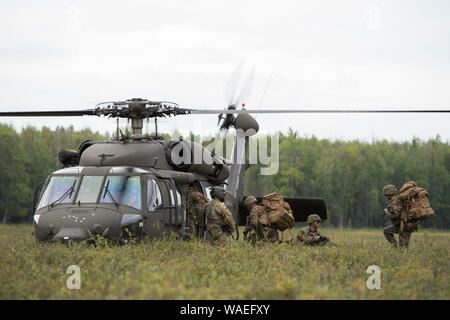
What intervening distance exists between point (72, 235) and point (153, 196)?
1.82m

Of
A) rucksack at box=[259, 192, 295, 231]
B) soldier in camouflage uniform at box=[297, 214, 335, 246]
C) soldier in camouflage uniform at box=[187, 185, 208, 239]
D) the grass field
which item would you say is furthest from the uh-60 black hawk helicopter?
soldier in camouflage uniform at box=[297, 214, 335, 246]

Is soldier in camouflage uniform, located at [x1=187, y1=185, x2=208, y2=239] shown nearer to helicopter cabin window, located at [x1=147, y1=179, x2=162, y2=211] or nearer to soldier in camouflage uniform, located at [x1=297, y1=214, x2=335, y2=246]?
helicopter cabin window, located at [x1=147, y1=179, x2=162, y2=211]

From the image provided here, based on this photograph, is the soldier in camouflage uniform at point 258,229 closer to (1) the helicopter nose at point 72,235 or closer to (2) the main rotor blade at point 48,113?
(1) the helicopter nose at point 72,235

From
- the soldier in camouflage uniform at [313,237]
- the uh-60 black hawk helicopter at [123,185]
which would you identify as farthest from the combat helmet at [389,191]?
the uh-60 black hawk helicopter at [123,185]

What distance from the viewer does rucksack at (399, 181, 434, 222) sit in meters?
11.7

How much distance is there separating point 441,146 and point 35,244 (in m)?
63.8

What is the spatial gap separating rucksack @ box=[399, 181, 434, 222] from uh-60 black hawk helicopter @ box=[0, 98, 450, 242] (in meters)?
1.63

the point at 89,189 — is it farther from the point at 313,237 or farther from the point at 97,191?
the point at 313,237

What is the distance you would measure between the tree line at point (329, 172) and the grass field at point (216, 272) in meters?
44.1

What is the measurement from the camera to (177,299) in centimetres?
658

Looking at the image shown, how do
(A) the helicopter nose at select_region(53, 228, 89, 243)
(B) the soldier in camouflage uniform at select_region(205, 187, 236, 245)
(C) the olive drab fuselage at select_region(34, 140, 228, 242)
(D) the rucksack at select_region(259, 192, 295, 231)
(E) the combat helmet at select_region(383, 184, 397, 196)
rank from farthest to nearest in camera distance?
(D) the rucksack at select_region(259, 192, 295, 231) → (E) the combat helmet at select_region(383, 184, 397, 196) → (B) the soldier in camouflage uniform at select_region(205, 187, 236, 245) → (C) the olive drab fuselage at select_region(34, 140, 228, 242) → (A) the helicopter nose at select_region(53, 228, 89, 243)

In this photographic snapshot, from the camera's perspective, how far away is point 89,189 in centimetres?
1135

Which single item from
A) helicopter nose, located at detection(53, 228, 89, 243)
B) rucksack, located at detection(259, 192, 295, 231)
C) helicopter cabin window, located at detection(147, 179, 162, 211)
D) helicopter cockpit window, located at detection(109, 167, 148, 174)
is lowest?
helicopter nose, located at detection(53, 228, 89, 243)

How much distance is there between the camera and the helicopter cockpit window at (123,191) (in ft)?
36.6
